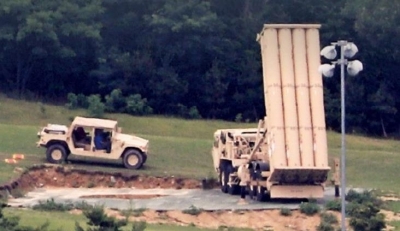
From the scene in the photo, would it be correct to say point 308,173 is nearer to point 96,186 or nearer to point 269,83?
point 269,83

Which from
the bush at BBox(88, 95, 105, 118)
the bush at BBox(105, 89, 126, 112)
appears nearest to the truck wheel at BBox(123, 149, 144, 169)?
the bush at BBox(88, 95, 105, 118)

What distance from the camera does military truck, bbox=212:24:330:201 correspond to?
111 feet

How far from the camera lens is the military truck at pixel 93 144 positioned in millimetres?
41438

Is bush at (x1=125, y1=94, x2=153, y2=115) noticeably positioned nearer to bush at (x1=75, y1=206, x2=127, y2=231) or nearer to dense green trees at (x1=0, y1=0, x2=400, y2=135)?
dense green trees at (x1=0, y1=0, x2=400, y2=135)

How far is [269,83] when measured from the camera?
3459cm

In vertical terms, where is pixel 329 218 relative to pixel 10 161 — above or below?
below

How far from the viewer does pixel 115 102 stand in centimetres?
6272

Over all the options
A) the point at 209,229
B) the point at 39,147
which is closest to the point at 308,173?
the point at 209,229

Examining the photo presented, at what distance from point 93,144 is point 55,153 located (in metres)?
1.48

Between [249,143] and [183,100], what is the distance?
31.4 metres

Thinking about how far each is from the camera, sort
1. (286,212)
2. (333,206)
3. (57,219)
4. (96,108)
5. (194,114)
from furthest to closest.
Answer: (194,114) → (96,108) → (333,206) → (286,212) → (57,219)

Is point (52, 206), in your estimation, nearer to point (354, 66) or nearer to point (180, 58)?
point (354, 66)

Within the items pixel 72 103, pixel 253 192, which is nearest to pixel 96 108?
pixel 72 103

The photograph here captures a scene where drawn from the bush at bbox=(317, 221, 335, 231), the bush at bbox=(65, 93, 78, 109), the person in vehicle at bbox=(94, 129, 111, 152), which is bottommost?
the bush at bbox=(317, 221, 335, 231)
